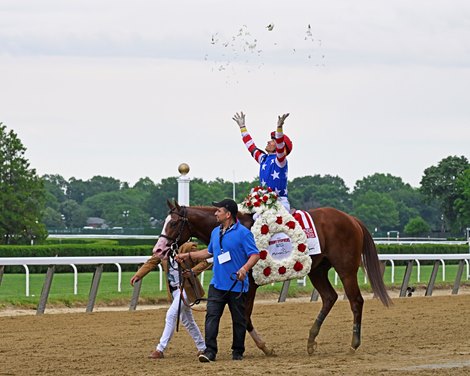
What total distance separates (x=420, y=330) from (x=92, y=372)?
14.9 feet

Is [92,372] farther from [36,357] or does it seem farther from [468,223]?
[468,223]

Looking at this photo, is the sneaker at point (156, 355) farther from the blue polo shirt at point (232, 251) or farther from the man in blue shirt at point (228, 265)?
the blue polo shirt at point (232, 251)

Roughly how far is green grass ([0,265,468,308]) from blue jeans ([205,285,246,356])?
236 inches

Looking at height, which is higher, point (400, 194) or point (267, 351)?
point (400, 194)

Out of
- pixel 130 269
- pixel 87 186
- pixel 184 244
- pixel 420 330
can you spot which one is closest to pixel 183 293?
pixel 184 244

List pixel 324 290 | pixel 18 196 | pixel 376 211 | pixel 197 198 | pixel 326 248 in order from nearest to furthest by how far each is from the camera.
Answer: pixel 326 248
pixel 324 290
pixel 18 196
pixel 197 198
pixel 376 211

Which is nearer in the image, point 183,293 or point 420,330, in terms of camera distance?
point 183,293

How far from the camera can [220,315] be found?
349 inches

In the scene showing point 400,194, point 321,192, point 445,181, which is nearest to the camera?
point 445,181

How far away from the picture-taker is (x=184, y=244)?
9273 millimetres

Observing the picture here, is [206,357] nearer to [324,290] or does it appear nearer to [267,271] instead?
[267,271]

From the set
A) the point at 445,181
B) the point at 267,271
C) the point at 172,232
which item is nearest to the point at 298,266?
the point at 267,271

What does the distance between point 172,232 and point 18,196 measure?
25579 millimetres

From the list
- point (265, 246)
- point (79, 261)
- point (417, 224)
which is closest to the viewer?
point (265, 246)
